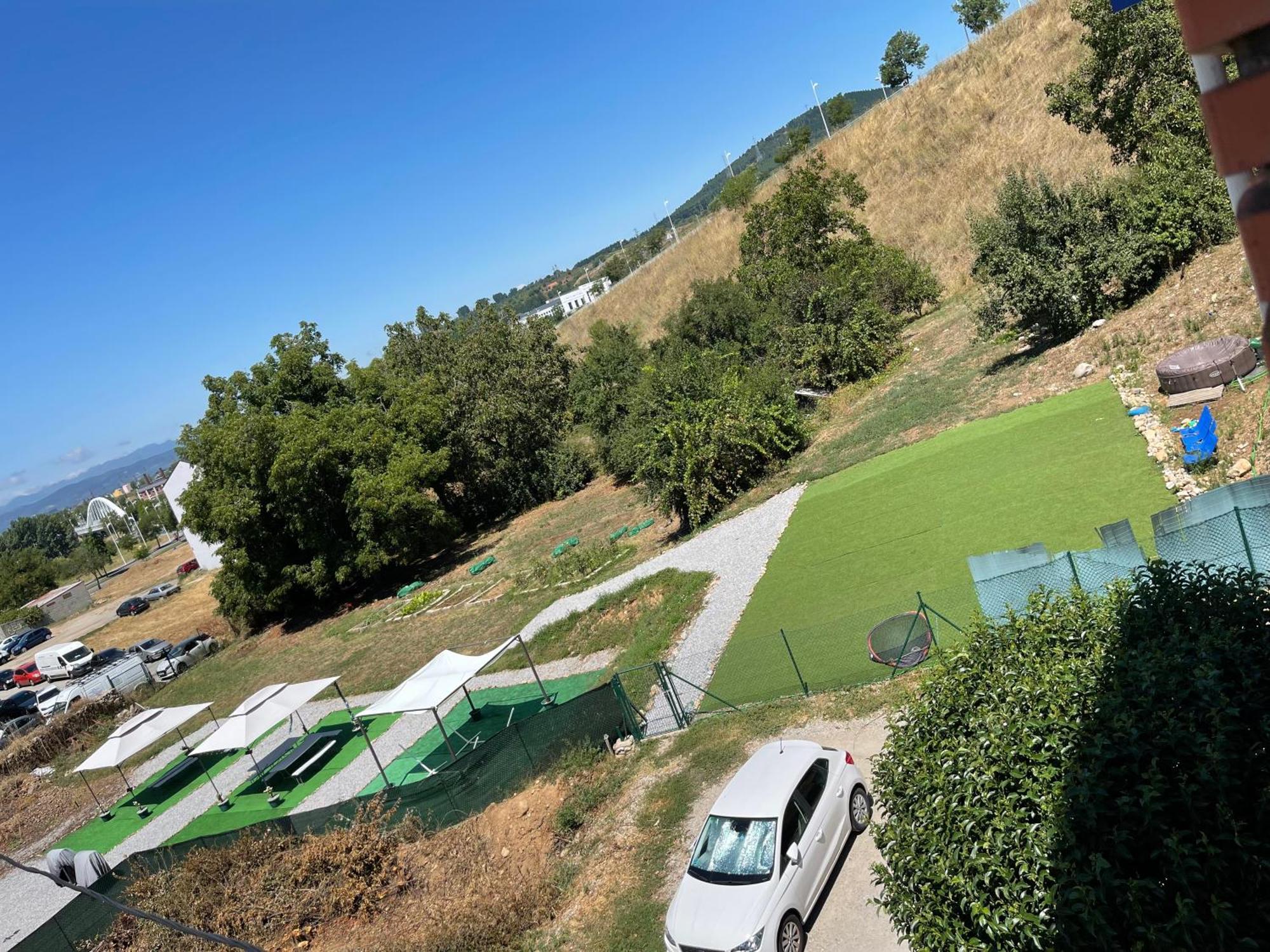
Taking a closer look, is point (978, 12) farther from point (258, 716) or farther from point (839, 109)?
point (258, 716)

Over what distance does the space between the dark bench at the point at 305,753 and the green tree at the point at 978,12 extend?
265 ft

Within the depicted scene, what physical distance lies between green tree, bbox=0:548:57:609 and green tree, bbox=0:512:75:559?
200 feet

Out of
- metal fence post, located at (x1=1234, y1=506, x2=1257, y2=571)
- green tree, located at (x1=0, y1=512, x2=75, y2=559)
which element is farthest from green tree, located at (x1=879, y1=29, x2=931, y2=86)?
green tree, located at (x1=0, y1=512, x2=75, y2=559)

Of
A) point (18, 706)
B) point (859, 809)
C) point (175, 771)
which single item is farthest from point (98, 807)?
point (859, 809)

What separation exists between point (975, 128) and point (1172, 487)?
46454 millimetres

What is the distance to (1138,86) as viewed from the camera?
994 inches

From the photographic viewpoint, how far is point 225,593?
39062 millimetres

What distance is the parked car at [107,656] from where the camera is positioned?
4081 centimetres

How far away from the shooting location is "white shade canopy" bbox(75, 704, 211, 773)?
2119 centimetres

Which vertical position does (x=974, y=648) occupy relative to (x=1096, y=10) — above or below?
below

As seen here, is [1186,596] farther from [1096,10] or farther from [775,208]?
[775,208]

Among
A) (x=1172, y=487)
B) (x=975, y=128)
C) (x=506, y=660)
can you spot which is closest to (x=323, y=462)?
(x=506, y=660)

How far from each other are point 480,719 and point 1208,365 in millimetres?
17349

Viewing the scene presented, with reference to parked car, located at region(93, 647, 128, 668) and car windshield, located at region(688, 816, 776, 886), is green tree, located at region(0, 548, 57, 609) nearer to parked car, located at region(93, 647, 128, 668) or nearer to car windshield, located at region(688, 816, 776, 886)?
parked car, located at region(93, 647, 128, 668)
